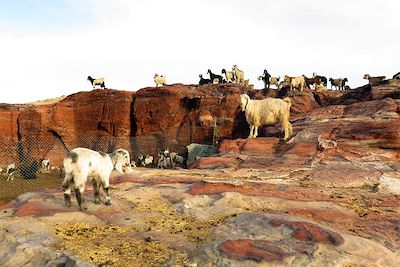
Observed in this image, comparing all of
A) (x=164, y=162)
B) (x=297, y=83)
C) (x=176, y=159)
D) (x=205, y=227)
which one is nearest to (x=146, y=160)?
(x=164, y=162)

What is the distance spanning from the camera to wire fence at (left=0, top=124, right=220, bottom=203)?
104 feet

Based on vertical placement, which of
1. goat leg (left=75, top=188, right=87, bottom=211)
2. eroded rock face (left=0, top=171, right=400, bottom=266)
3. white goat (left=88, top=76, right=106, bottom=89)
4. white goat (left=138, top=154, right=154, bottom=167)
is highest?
white goat (left=88, top=76, right=106, bottom=89)

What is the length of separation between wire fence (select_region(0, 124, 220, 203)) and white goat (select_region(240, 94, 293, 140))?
23.5 ft

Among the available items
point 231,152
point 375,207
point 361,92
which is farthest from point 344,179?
point 361,92

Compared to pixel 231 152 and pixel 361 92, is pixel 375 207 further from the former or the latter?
pixel 361 92

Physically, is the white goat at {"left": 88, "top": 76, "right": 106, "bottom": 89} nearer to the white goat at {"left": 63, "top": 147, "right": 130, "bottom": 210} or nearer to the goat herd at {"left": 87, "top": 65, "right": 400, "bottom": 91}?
the goat herd at {"left": 87, "top": 65, "right": 400, "bottom": 91}

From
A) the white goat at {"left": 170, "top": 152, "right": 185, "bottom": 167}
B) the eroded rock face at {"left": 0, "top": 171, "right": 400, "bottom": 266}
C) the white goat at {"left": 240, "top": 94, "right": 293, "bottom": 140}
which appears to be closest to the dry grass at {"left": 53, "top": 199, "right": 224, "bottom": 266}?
the eroded rock face at {"left": 0, "top": 171, "right": 400, "bottom": 266}

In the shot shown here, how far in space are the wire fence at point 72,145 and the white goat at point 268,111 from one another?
716 cm

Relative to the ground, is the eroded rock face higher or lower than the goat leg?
lower

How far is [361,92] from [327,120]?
11772 millimetres

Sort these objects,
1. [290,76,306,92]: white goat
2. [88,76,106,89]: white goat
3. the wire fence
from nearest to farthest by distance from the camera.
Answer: the wire fence → [290,76,306,92]: white goat → [88,76,106,89]: white goat

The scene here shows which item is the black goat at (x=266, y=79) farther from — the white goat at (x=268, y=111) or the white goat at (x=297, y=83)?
the white goat at (x=268, y=111)

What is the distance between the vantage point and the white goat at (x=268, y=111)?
70.0 ft

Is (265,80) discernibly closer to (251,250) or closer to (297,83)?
(297,83)
